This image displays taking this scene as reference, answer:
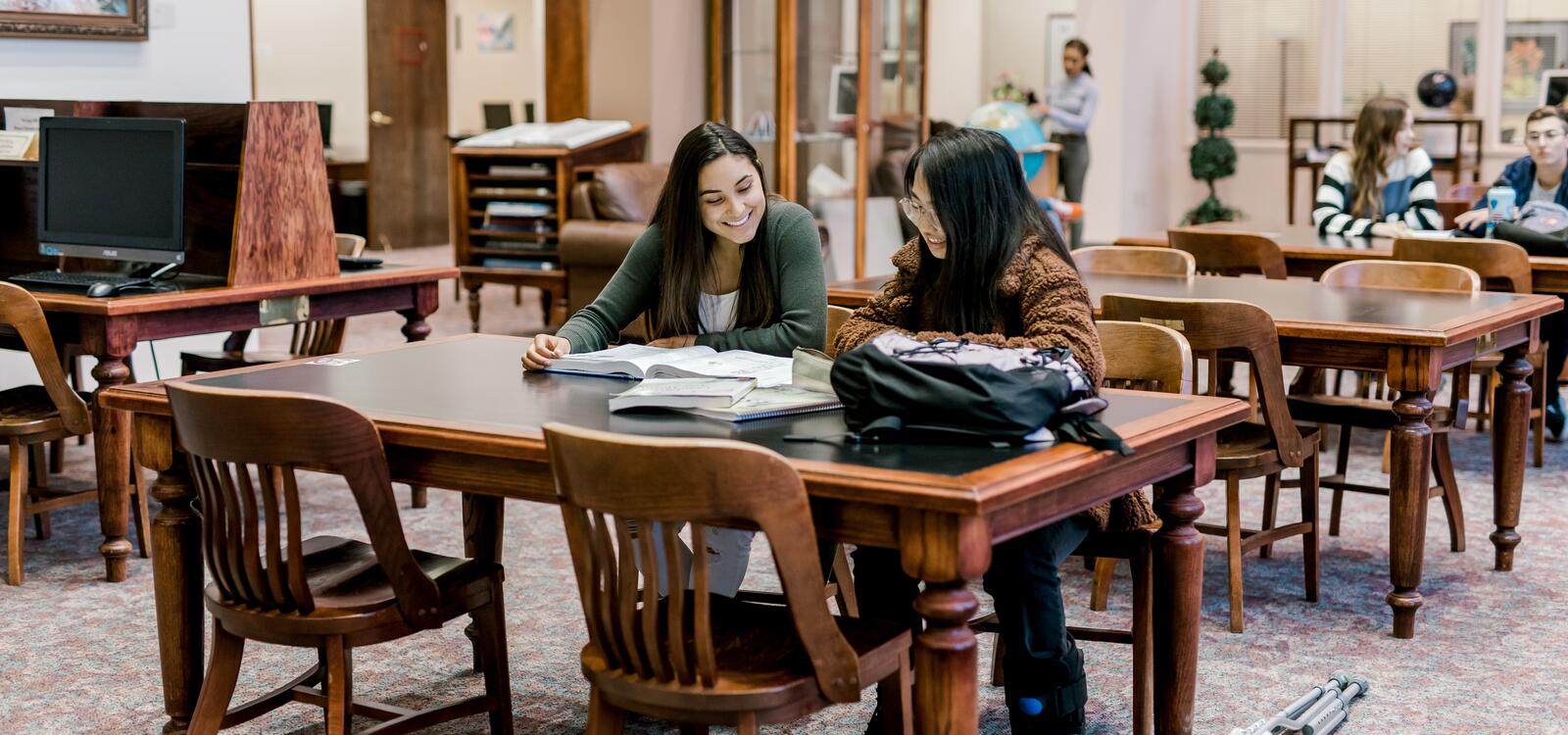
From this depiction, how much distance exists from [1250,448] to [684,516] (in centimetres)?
202

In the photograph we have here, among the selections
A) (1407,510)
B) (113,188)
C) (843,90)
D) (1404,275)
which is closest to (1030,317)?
(1407,510)

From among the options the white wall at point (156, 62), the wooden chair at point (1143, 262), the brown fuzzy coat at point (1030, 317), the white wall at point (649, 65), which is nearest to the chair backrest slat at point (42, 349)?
the white wall at point (156, 62)

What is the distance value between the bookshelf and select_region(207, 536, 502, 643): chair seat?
5.32m

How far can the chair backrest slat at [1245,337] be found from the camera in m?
3.57

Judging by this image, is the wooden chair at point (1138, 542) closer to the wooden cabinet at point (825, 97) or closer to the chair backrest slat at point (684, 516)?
the chair backrest slat at point (684, 516)

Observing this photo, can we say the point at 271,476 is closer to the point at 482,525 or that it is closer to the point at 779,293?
the point at 482,525

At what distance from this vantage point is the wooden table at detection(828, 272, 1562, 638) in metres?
3.62

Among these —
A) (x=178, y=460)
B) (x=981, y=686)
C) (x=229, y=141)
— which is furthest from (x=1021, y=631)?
(x=229, y=141)

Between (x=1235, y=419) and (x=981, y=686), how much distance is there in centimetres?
92

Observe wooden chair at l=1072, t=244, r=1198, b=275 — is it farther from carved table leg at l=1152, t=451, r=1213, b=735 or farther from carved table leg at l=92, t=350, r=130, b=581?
carved table leg at l=92, t=350, r=130, b=581

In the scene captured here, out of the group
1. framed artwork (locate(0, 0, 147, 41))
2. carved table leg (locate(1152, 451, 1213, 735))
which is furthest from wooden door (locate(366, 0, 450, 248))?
carved table leg (locate(1152, 451, 1213, 735))

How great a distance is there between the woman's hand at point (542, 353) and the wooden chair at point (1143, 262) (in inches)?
84.9

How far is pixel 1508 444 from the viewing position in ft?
13.7

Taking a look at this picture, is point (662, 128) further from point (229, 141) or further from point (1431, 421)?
point (1431, 421)
